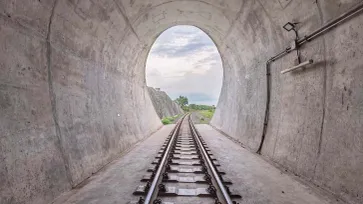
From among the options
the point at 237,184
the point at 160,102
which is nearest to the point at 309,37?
the point at 237,184

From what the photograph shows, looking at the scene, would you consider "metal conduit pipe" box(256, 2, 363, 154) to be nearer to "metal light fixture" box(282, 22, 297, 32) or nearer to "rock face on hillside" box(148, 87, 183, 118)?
"metal light fixture" box(282, 22, 297, 32)

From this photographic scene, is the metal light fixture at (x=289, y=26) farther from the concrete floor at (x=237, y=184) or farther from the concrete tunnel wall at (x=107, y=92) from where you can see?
the concrete floor at (x=237, y=184)

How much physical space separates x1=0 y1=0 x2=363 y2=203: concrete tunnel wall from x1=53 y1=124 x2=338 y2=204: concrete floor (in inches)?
10.6

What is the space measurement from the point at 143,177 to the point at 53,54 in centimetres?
289

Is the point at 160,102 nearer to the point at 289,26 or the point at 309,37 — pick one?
the point at 289,26

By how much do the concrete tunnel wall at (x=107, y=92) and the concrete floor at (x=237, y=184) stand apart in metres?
0.27

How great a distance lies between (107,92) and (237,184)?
15.8 ft

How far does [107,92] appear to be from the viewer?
754 cm

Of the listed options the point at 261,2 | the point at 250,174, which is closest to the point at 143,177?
the point at 250,174

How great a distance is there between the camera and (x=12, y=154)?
3.20 meters

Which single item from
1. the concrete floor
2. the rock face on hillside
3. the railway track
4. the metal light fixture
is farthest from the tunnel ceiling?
the rock face on hillside

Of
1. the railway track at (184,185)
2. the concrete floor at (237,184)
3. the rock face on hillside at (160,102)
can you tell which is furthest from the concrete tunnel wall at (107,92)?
the rock face on hillside at (160,102)

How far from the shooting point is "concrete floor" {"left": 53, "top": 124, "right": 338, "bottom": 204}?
389cm

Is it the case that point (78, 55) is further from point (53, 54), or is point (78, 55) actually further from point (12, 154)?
point (12, 154)
